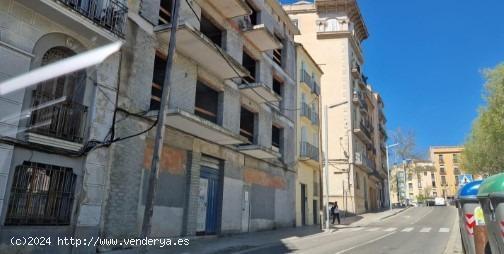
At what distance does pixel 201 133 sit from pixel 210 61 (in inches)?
122

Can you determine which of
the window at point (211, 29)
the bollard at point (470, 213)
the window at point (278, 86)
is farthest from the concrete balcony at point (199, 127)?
the window at point (278, 86)

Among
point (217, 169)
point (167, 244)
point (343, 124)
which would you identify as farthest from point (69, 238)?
point (343, 124)

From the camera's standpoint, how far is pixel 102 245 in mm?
10586

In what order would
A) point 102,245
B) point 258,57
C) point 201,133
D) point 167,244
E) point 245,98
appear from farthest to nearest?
point 258,57 → point 245,98 → point 201,133 → point 167,244 → point 102,245

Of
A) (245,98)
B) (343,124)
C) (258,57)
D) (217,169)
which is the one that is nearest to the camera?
(217,169)

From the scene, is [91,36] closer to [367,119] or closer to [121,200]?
[121,200]

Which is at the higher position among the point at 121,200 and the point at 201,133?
the point at 201,133

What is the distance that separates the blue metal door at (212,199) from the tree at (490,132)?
18766 millimetres

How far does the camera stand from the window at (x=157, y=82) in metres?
14.1

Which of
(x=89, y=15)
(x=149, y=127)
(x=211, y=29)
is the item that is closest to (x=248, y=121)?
(x=211, y=29)

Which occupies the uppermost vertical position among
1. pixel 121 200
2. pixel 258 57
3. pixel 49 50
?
pixel 258 57

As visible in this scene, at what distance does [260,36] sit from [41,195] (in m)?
13.7

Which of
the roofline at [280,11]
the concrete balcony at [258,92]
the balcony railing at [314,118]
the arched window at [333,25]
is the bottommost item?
the concrete balcony at [258,92]

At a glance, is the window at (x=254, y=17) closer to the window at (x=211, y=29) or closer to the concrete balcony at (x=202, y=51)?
the window at (x=211, y=29)
